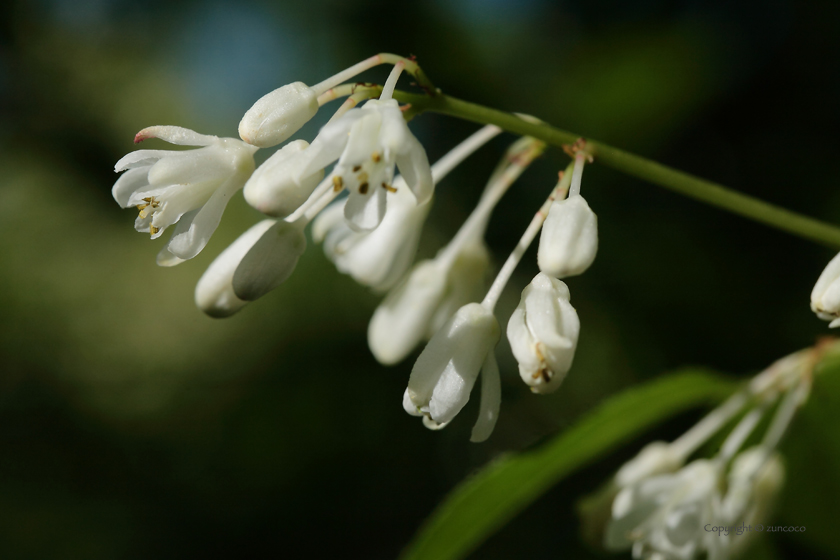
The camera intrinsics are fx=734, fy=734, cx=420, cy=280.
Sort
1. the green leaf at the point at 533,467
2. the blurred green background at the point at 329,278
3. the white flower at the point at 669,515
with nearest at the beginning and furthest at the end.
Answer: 1. the white flower at the point at 669,515
2. the green leaf at the point at 533,467
3. the blurred green background at the point at 329,278

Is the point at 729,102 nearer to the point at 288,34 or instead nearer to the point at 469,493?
the point at 288,34

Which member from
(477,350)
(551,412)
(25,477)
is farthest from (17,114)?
(477,350)

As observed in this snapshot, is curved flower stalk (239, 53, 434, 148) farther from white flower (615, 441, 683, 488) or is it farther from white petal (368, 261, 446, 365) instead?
white flower (615, 441, 683, 488)

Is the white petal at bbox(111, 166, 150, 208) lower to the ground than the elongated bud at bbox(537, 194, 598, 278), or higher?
higher

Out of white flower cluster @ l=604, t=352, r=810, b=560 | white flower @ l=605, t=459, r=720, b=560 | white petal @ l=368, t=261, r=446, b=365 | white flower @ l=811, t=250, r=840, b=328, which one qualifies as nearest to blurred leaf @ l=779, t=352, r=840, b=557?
white flower cluster @ l=604, t=352, r=810, b=560

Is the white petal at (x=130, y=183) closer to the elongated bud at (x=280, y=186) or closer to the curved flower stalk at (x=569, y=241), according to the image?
the elongated bud at (x=280, y=186)

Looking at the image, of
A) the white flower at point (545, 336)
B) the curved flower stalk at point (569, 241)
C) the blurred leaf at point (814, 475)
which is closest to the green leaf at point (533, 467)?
the blurred leaf at point (814, 475)

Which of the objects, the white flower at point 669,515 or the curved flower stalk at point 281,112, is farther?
the white flower at point 669,515
